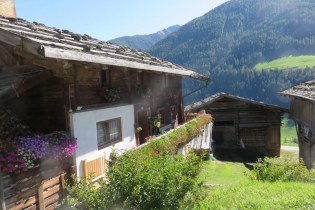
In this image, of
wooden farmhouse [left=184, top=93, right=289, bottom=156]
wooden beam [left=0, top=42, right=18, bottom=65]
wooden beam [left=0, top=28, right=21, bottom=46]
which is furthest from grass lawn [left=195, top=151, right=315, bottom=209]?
wooden farmhouse [left=184, top=93, right=289, bottom=156]

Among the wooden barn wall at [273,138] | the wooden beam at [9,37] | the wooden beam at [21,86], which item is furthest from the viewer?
the wooden barn wall at [273,138]

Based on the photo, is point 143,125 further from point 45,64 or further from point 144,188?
point 144,188

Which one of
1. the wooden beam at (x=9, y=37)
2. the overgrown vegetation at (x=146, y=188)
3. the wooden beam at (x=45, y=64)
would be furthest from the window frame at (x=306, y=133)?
the wooden beam at (x=9, y=37)

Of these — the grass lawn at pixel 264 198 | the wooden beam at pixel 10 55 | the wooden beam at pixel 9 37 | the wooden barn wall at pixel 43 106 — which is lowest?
the grass lawn at pixel 264 198

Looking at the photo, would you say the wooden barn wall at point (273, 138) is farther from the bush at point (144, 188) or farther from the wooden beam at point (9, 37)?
the wooden beam at point (9, 37)

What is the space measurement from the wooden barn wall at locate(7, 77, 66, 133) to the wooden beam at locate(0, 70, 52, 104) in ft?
1.74

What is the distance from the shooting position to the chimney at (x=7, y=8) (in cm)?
806

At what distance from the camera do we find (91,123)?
291 inches

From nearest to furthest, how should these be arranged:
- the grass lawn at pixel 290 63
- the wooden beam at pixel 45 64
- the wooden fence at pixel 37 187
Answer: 1. the wooden fence at pixel 37 187
2. the wooden beam at pixel 45 64
3. the grass lawn at pixel 290 63

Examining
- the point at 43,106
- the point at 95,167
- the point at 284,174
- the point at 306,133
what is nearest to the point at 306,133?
the point at 306,133

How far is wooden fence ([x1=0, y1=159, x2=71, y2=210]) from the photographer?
16.3ft

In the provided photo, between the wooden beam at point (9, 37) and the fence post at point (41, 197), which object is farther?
the fence post at point (41, 197)

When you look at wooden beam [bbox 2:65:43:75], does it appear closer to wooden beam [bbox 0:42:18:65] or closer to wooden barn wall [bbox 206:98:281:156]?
wooden beam [bbox 0:42:18:65]

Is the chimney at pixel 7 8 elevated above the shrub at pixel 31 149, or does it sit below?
above
